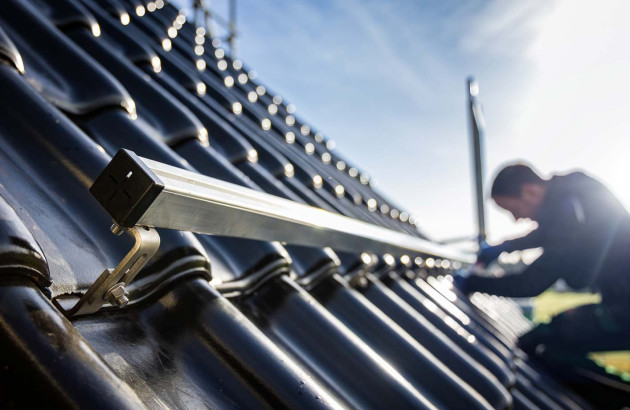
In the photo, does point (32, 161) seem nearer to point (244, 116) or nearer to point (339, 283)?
point (339, 283)

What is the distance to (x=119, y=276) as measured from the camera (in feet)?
2.25

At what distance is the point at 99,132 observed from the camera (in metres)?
1.19

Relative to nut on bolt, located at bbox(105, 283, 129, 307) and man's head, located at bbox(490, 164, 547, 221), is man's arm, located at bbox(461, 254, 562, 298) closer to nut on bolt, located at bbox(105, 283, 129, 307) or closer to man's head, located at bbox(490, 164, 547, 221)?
man's head, located at bbox(490, 164, 547, 221)

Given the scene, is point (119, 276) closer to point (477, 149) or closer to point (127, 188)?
point (127, 188)

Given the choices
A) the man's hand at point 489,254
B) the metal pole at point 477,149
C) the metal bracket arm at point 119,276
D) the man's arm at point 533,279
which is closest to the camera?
the metal bracket arm at point 119,276

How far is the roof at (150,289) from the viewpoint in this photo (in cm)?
52

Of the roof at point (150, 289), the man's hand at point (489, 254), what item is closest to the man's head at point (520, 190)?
the man's hand at point (489, 254)

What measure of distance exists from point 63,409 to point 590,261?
4031mm

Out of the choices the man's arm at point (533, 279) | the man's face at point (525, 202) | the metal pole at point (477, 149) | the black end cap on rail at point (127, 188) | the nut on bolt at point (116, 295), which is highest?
the metal pole at point (477, 149)

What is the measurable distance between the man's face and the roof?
2.44m

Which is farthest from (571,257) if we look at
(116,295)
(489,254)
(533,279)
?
(116,295)

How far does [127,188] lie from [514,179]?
395cm

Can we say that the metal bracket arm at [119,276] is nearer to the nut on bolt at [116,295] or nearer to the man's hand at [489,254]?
the nut on bolt at [116,295]

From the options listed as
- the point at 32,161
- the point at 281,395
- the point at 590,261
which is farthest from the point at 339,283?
the point at 590,261
